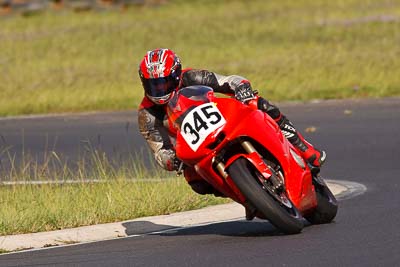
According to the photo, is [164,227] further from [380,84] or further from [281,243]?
[380,84]

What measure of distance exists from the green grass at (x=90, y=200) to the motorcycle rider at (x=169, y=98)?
3.64 ft

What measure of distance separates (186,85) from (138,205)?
1.69 m

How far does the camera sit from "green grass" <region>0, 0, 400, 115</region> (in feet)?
79.6

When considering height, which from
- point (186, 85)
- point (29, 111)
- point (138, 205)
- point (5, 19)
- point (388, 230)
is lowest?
point (5, 19)

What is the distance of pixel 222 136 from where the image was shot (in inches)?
360

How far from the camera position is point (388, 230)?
945 centimetres

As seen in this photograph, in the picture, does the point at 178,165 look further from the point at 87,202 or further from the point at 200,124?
the point at 87,202

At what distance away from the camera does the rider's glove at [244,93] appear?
9688 mm

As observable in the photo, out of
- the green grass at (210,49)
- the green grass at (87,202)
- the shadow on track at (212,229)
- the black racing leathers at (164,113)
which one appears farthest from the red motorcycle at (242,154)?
the green grass at (210,49)

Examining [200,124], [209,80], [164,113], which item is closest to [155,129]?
[164,113]

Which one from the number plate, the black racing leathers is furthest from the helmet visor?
the number plate

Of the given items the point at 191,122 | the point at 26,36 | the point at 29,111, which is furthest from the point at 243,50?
the point at 191,122

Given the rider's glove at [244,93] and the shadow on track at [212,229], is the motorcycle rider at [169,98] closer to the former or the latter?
the rider's glove at [244,93]

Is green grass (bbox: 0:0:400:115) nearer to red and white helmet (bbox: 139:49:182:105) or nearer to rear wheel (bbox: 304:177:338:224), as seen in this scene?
rear wheel (bbox: 304:177:338:224)
